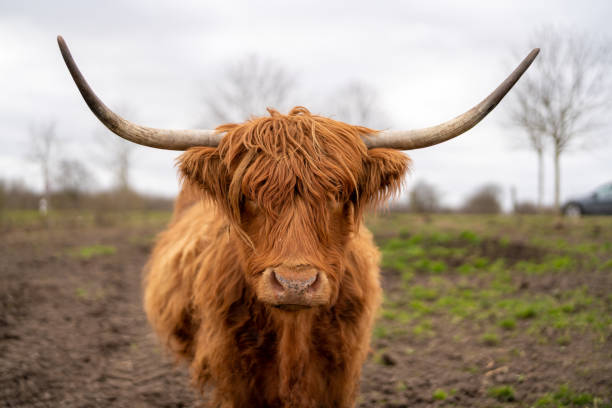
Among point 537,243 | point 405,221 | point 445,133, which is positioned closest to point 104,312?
point 445,133

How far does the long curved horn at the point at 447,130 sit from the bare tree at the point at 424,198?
689 inches

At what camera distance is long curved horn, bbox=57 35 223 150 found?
6.80ft

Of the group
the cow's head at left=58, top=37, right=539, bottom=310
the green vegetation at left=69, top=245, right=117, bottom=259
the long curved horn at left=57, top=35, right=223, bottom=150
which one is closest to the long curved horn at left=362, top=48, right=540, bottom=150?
the cow's head at left=58, top=37, right=539, bottom=310

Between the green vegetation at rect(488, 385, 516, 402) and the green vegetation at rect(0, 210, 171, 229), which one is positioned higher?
the green vegetation at rect(0, 210, 171, 229)

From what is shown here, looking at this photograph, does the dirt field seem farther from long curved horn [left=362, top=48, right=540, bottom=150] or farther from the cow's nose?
the cow's nose

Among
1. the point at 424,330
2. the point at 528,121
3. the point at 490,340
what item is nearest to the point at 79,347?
the point at 424,330

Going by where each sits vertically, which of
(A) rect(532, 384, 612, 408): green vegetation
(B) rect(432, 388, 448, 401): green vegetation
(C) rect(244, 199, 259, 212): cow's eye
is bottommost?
(B) rect(432, 388, 448, 401): green vegetation

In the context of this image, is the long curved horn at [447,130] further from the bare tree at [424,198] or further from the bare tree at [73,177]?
the bare tree at [73,177]

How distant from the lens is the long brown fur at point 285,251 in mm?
2172

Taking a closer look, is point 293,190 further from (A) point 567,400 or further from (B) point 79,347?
(B) point 79,347

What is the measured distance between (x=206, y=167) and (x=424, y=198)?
20.0 meters

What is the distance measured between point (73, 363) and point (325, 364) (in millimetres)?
3241

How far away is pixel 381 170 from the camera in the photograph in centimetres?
247

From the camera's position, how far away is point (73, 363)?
4.52 metres
